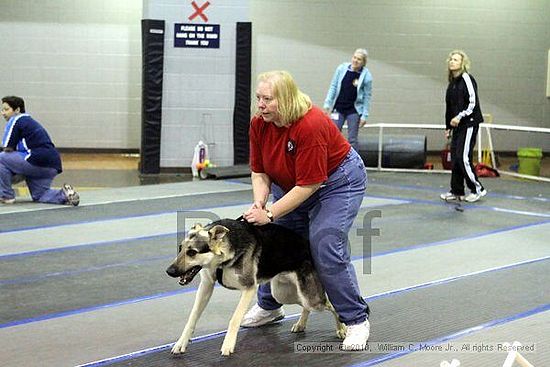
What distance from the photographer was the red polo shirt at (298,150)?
4.27 metres

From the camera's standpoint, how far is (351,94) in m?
12.0

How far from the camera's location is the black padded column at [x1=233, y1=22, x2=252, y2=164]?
43.3ft

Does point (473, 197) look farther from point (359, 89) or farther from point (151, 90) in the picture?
point (151, 90)

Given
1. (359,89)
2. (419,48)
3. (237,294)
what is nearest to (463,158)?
(359,89)

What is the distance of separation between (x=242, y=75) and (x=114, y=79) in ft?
11.5

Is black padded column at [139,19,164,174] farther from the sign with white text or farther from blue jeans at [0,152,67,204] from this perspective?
blue jeans at [0,152,67,204]

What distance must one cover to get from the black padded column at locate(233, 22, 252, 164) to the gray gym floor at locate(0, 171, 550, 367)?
11.1 feet

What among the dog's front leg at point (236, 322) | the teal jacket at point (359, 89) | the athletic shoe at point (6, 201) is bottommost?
the athletic shoe at point (6, 201)

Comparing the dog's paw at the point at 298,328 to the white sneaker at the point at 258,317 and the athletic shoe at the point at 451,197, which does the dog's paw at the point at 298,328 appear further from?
the athletic shoe at the point at 451,197

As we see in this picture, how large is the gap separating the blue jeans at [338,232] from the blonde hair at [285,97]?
0.42 metres

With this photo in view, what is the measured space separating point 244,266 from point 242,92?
364 inches

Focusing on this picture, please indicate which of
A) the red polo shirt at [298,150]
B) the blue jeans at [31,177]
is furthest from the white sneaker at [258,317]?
the blue jeans at [31,177]

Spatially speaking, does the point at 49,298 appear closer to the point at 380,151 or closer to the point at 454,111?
the point at 454,111

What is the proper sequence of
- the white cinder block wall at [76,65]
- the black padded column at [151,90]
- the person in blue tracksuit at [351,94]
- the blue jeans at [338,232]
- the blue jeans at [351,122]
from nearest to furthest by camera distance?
the blue jeans at [338,232] → the person in blue tracksuit at [351,94] → the blue jeans at [351,122] → the black padded column at [151,90] → the white cinder block wall at [76,65]
